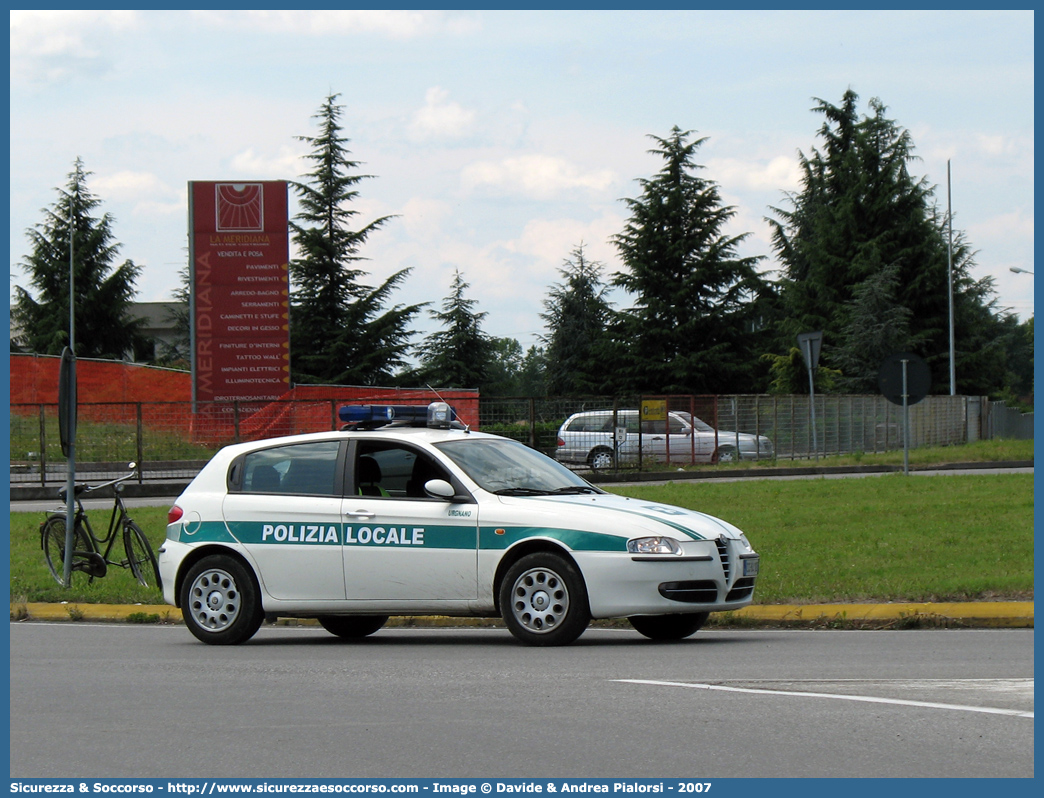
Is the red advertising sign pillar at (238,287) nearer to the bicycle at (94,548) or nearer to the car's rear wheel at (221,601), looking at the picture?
the bicycle at (94,548)

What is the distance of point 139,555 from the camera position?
15.0 meters

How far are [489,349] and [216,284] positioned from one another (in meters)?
34.0

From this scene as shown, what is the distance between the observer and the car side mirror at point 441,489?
10.4m

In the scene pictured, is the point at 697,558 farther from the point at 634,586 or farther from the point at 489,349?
Answer: the point at 489,349

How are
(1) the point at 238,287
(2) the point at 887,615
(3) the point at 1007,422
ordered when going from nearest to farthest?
(2) the point at 887,615
(1) the point at 238,287
(3) the point at 1007,422

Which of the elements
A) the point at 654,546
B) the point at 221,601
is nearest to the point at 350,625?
the point at 221,601

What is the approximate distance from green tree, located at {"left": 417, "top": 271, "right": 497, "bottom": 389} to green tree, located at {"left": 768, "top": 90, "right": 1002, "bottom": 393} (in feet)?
48.0

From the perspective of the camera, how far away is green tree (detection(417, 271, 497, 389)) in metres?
68.2

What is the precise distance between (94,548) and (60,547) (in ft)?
1.32

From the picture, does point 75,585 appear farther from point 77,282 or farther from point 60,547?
point 77,282

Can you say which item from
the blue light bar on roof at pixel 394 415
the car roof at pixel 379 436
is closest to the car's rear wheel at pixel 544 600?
Answer: the car roof at pixel 379 436

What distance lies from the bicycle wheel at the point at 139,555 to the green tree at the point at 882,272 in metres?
47.5

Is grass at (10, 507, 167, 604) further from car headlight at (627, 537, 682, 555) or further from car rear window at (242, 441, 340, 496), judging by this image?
car headlight at (627, 537, 682, 555)
